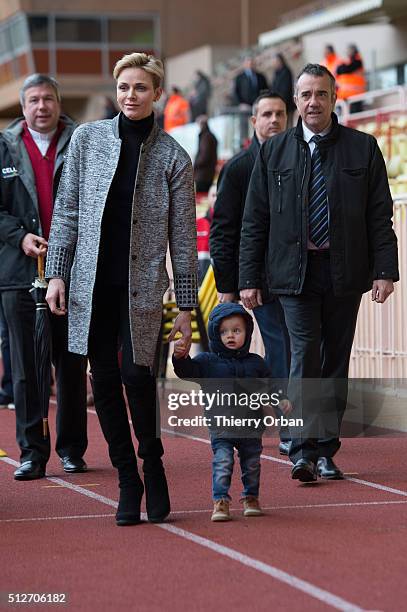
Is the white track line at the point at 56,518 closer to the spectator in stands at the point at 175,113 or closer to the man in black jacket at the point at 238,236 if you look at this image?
the man in black jacket at the point at 238,236

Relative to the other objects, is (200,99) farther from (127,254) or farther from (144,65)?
(127,254)

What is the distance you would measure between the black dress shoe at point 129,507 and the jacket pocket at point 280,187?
2.03 m

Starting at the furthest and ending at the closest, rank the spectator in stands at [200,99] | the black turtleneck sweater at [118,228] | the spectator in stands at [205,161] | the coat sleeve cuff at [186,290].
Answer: the spectator in stands at [200,99], the spectator in stands at [205,161], the coat sleeve cuff at [186,290], the black turtleneck sweater at [118,228]

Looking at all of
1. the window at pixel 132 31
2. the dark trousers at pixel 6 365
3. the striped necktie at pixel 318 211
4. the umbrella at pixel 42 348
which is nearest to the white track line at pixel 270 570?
the umbrella at pixel 42 348

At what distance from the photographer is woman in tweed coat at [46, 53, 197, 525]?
6746 millimetres

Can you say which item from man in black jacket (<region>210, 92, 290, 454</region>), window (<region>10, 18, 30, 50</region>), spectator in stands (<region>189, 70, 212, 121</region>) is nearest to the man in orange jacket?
spectator in stands (<region>189, 70, 212, 121</region>)

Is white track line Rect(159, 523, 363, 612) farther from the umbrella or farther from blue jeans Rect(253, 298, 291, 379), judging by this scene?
blue jeans Rect(253, 298, 291, 379)

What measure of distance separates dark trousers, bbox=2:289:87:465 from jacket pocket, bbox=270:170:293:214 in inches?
58.1

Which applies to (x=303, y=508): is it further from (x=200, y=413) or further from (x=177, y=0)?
(x=177, y=0)

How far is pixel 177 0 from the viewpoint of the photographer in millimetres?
51000

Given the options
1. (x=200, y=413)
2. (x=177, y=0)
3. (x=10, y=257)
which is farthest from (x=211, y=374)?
(x=177, y=0)

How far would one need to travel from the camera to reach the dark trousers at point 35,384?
8500 millimetres

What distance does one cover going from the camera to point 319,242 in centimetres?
797

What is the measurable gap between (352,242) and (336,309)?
0.44 m
